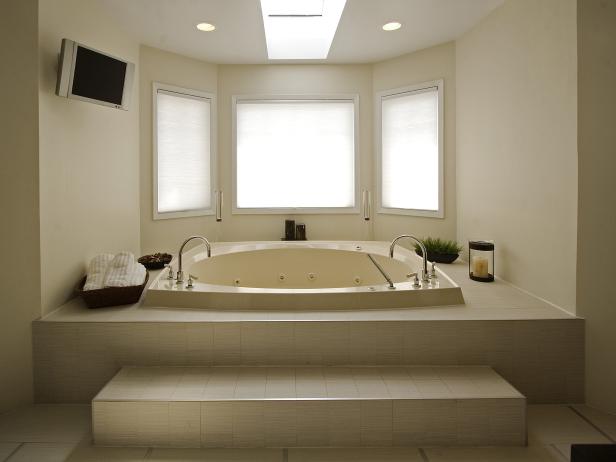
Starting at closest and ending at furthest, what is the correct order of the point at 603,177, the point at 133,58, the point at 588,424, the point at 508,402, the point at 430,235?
the point at 508,402 < the point at 588,424 < the point at 603,177 < the point at 133,58 < the point at 430,235

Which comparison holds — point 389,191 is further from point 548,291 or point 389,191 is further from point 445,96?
point 548,291

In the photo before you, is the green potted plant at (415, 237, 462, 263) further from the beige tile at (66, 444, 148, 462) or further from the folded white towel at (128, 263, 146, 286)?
the beige tile at (66, 444, 148, 462)

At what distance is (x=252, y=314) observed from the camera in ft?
7.42

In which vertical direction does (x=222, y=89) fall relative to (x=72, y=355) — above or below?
above

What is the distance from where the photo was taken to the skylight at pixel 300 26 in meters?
3.38

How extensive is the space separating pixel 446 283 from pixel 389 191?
1.86 meters

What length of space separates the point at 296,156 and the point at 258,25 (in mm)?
1330

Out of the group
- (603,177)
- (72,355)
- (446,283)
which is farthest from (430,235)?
(72,355)

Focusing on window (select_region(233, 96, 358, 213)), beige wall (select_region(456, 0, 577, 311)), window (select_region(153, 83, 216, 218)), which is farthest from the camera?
window (select_region(233, 96, 358, 213))

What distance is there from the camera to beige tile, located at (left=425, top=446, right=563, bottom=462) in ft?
5.70

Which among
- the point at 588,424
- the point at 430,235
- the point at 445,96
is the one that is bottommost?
the point at 588,424

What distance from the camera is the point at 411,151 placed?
13.3 feet

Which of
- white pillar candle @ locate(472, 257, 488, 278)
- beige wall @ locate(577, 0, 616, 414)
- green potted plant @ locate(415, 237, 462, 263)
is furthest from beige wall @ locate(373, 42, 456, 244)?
beige wall @ locate(577, 0, 616, 414)

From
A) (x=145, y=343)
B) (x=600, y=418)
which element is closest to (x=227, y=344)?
→ (x=145, y=343)
